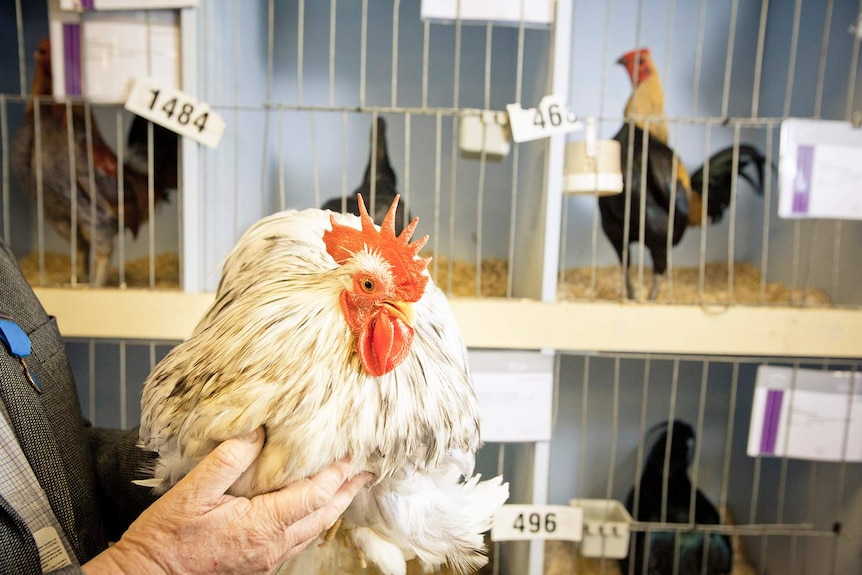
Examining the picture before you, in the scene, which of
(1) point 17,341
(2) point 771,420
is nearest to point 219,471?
(1) point 17,341

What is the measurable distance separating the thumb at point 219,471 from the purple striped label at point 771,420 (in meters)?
1.24

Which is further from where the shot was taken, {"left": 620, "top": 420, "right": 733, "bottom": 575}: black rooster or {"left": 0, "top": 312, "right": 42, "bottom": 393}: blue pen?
{"left": 620, "top": 420, "right": 733, "bottom": 575}: black rooster

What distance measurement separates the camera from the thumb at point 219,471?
55 centimetres

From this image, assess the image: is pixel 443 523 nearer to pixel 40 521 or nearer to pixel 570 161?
pixel 40 521

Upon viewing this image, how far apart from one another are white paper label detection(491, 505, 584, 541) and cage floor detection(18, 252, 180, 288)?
3.19ft

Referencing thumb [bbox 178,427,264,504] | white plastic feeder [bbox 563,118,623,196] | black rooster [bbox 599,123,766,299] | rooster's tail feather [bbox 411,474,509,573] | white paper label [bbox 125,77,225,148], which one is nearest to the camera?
thumb [bbox 178,427,264,504]

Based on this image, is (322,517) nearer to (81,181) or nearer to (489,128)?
(489,128)

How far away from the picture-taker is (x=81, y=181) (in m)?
1.27

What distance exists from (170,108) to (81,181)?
0.37 m

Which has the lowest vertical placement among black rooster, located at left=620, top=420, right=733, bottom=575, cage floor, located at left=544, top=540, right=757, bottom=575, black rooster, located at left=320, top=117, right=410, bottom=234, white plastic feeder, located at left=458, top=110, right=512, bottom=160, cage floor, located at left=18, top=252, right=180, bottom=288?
cage floor, located at left=544, top=540, right=757, bottom=575

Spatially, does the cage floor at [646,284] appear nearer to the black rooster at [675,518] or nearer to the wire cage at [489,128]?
the wire cage at [489,128]

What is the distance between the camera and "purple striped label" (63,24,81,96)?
1.12m

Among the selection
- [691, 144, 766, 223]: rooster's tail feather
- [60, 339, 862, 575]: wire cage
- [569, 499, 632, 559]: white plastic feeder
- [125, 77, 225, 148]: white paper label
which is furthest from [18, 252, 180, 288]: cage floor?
[691, 144, 766, 223]: rooster's tail feather

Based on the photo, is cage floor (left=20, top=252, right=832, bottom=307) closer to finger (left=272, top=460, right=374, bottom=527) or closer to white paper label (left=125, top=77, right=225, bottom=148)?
white paper label (left=125, top=77, right=225, bottom=148)
